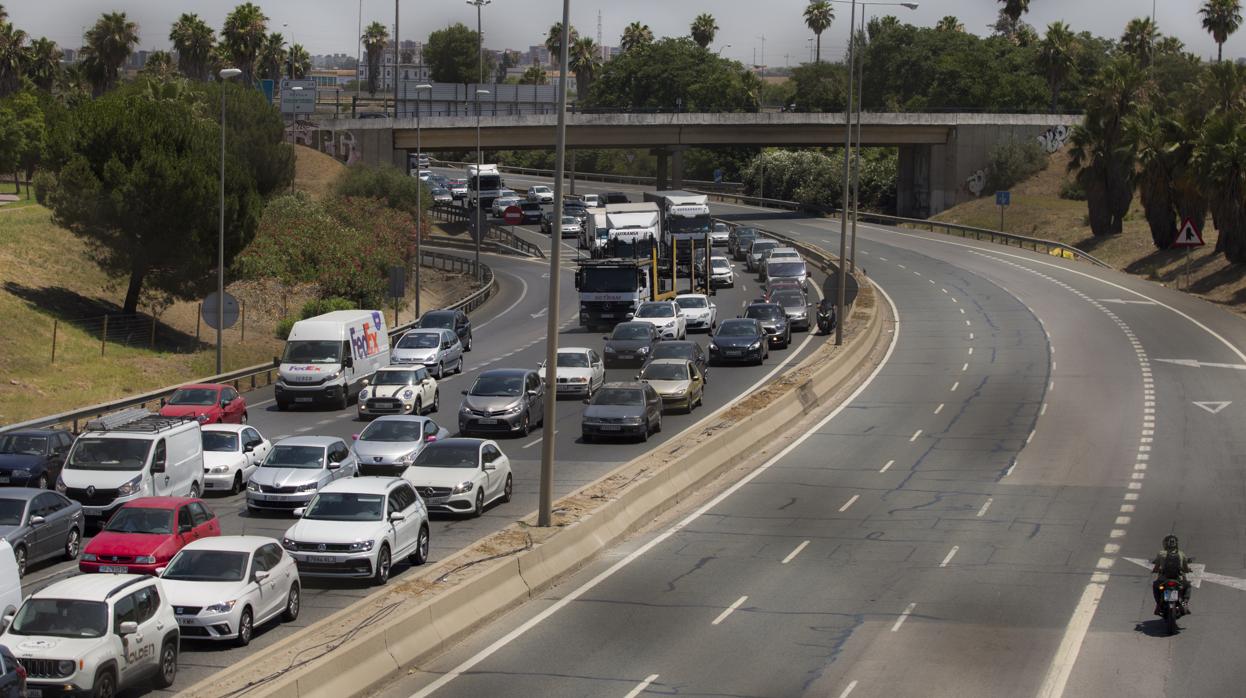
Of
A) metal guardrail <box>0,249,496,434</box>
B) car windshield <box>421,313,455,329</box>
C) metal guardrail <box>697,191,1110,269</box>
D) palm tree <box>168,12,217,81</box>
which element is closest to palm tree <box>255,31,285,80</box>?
palm tree <box>168,12,217,81</box>

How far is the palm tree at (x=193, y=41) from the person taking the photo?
117 meters

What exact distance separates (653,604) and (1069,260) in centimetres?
6827

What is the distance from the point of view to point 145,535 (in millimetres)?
22031

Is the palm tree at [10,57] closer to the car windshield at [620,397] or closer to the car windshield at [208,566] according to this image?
the car windshield at [620,397]

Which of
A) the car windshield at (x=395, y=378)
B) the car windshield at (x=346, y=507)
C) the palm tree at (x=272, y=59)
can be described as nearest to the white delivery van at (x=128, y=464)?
the car windshield at (x=346, y=507)

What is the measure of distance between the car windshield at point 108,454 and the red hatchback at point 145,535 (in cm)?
376

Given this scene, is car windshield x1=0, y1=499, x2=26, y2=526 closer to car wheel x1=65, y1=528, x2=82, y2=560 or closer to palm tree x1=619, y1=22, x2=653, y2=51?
car wheel x1=65, y1=528, x2=82, y2=560

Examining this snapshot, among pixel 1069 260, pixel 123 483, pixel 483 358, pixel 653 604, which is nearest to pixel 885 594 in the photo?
pixel 653 604

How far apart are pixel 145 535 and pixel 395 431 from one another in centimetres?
973

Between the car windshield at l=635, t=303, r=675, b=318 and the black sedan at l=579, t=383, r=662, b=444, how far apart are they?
15.7m

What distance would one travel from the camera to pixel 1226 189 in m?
66.1

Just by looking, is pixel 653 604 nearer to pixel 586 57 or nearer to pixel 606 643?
pixel 606 643

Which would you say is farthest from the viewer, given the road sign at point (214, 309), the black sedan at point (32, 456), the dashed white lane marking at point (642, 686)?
the road sign at point (214, 309)

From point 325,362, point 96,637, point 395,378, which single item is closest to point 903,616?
point 96,637
